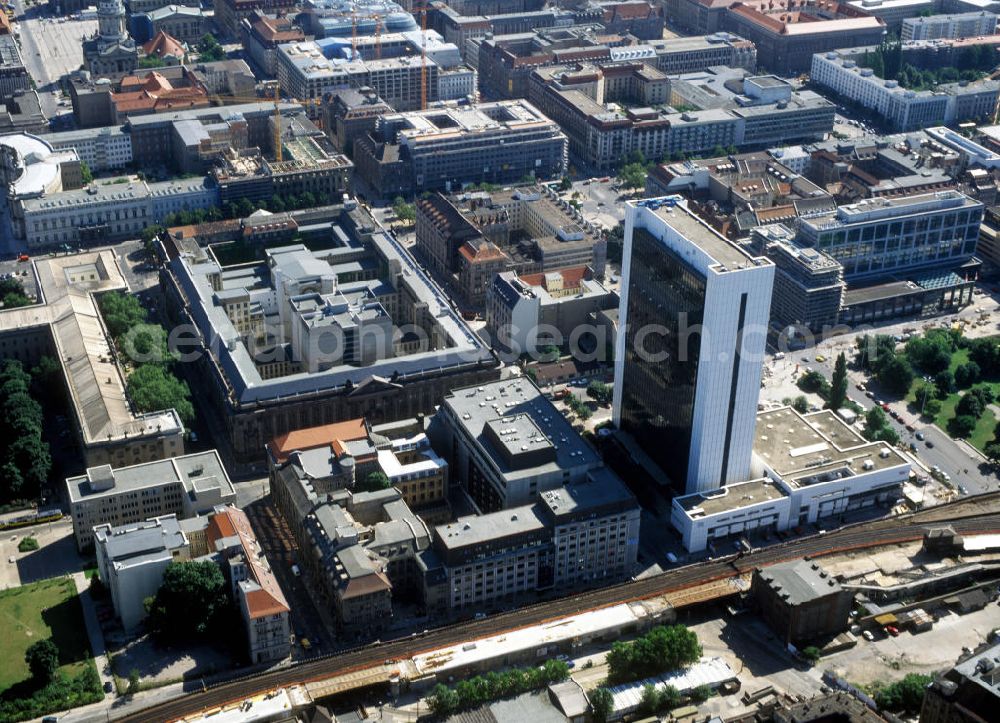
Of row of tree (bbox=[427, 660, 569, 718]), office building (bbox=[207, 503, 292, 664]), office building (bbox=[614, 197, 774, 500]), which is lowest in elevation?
row of tree (bbox=[427, 660, 569, 718])

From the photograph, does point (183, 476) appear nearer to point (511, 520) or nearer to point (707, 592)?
point (511, 520)

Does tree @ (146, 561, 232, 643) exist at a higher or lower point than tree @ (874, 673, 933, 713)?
higher

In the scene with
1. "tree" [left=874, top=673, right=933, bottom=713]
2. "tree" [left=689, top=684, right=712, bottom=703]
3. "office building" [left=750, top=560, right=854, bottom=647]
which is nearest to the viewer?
"tree" [left=874, top=673, right=933, bottom=713]

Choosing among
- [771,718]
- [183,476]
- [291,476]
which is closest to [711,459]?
[771,718]

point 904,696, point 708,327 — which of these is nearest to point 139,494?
point 708,327

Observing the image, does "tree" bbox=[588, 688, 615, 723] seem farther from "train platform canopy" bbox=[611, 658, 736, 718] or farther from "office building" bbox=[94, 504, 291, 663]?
"office building" bbox=[94, 504, 291, 663]

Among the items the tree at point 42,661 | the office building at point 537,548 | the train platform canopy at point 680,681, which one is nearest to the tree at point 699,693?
the train platform canopy at point 680,681

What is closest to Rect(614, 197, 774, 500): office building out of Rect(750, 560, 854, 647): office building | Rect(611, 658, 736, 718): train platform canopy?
Rect(750, 560, 854, 647): office building
